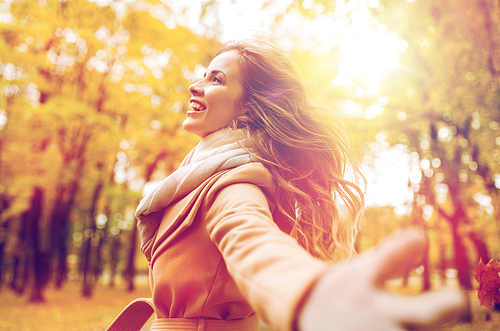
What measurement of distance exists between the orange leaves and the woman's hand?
1253mm

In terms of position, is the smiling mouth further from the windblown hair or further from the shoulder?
the shoulder

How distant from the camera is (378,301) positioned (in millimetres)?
594

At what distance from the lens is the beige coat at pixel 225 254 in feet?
2.54

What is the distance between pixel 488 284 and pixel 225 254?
4.52 ft

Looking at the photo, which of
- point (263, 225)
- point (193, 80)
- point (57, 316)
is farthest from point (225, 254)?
point (57, 316)

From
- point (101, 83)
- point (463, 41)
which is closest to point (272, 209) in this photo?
point (463, 41)

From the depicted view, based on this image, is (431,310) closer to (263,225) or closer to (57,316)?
(263,225)

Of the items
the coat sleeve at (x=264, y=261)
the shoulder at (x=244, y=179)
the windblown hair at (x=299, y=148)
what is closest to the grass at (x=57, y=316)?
the windblown hair at (x=299, y=148)

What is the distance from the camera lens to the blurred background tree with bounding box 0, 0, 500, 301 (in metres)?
7.55

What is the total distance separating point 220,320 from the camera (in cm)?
138

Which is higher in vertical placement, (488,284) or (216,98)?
(216,98)

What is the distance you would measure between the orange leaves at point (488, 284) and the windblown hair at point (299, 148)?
2.00ft

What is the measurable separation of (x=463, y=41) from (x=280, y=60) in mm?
5984

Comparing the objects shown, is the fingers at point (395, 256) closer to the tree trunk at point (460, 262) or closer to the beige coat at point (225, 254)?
the beige coat at point (225, 254)
